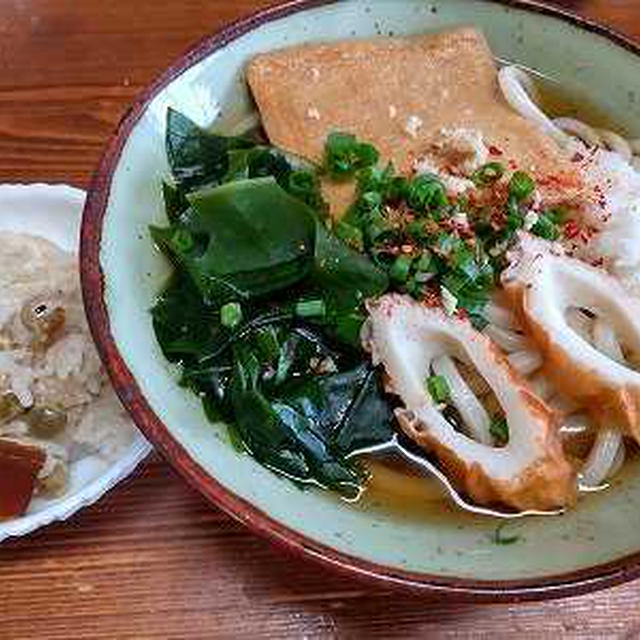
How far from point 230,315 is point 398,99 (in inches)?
24.2

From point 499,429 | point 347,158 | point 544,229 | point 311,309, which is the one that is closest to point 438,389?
point 499,429

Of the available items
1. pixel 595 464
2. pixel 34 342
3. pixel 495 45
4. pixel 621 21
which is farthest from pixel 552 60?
pixel 34 342

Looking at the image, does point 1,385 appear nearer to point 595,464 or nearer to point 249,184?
point 249,184

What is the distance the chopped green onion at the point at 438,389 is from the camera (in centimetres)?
168

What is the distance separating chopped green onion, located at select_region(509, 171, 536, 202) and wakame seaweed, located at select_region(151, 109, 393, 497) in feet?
0.91

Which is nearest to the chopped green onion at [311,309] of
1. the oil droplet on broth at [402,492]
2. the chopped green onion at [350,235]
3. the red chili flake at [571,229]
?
the chopped green onion at [350,235]

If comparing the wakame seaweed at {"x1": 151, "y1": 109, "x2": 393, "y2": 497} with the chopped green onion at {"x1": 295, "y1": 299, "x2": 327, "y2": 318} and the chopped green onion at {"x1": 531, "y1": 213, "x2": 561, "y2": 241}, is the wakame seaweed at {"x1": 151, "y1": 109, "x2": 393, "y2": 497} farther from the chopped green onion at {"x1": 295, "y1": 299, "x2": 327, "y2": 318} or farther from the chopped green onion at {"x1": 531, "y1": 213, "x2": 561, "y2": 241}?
the chopped green onion at {"x1": 531, "y1": 213, "x2": 561, "y2": 241}

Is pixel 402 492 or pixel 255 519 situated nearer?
pixel 255 519

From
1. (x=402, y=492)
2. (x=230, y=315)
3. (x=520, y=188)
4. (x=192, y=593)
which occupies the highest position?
(x=520, y=188)

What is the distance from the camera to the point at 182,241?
171cm

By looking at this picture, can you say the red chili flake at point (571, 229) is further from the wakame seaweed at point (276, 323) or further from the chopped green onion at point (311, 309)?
the chopped green onion at point (311, 309)

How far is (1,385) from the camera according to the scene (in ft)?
5.42

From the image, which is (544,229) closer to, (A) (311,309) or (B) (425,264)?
(B) (425,264)

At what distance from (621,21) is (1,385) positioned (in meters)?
1.51
